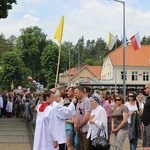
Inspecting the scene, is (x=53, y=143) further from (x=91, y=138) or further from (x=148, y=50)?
(x=148, y=50)

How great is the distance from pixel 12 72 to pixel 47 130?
6591cm

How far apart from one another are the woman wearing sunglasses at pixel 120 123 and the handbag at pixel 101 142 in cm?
136

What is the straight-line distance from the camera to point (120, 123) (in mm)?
10047

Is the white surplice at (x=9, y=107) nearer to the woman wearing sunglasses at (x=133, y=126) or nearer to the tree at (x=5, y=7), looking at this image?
the tree at (x=5, y=7)

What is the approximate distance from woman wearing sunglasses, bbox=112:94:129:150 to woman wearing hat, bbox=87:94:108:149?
1.26 m

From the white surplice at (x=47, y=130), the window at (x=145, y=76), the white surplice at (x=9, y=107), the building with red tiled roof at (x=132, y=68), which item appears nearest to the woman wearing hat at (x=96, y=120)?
the white surplice at (x=47, y=130)

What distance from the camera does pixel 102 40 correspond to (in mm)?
181125

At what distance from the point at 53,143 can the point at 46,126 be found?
360 mm

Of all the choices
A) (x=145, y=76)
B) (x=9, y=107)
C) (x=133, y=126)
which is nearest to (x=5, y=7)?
(x=9, y=107)

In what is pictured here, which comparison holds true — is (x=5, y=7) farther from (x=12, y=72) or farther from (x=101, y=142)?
(x=12, y=72)

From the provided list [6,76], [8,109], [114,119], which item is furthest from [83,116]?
[6,76]

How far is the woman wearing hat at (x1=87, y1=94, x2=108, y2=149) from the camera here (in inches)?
341

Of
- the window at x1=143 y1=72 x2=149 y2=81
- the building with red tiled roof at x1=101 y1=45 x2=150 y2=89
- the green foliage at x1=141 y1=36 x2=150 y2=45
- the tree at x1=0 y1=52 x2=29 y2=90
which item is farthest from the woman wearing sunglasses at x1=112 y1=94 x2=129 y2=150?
the green foliage at x1=141 y1=36 x2=150 y2=45

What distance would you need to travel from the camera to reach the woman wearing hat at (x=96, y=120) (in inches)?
341
